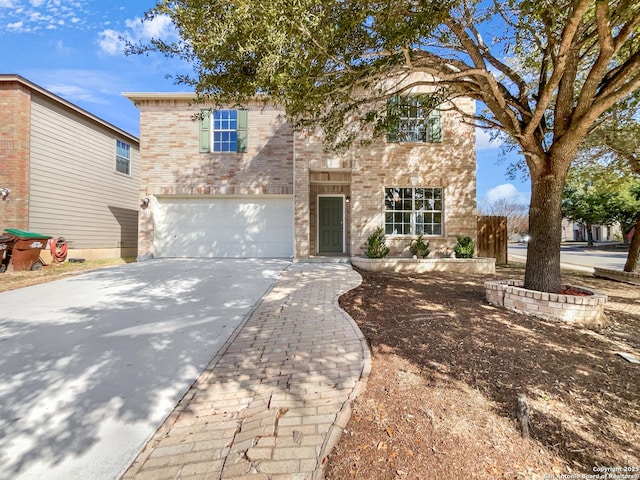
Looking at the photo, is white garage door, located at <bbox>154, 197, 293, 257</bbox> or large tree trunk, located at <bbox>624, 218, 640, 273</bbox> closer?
large tree trunk, located at <bbox>624, 218, 640, 273</bbox>

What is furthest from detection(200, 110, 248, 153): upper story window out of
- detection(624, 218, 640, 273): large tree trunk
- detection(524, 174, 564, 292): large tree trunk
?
detection(624, 218, 640, 273): large tree trunk

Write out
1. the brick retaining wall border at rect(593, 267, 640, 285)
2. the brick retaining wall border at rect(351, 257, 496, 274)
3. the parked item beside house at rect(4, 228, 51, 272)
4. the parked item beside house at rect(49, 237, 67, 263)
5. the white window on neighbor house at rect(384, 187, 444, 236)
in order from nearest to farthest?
the brick retaining wall border at rect(593, 267, 640, 285)
the parked item beside house at rect(4, 228, 51, 272)
the brick retaining wall border at rect(351, 257, 496, 274)
the white window on neighbor house at rect(384, 187, 444, 236)
the parked item beside house at rect(49, 237, 67, 263)

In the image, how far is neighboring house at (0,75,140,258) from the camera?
9.67 metres

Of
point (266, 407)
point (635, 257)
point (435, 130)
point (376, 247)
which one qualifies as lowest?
point (266, 407)

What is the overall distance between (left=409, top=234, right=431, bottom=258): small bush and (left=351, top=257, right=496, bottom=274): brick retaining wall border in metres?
0.40

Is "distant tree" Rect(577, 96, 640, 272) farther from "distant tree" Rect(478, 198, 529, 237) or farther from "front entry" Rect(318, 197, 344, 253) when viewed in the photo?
"distant tree" Rect(478, 198, 529, 237)

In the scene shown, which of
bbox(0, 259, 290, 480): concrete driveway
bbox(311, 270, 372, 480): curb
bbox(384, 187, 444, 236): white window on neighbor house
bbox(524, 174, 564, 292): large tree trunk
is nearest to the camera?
bbox(311, 270, 372, 480): curb

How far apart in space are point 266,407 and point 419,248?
800 cm

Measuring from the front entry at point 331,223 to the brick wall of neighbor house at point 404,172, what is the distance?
1448 mm

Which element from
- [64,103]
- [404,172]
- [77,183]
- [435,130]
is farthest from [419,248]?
[64,103]

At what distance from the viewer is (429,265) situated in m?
9.05

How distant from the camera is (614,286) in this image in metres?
6.94

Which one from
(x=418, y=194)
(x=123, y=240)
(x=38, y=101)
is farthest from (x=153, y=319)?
(x=123, y=240)

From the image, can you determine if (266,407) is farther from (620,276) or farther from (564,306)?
(620,276)
